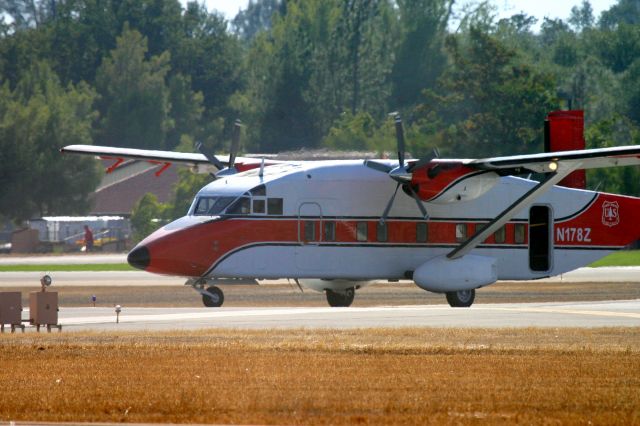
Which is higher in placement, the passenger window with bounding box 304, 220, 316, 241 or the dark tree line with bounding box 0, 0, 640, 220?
the dark tree line with bounding box 0, 0, 640, 220

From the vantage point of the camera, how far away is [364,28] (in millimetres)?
124438

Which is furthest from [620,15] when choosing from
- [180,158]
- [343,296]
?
[343,296]

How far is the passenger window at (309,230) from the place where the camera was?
35.3m

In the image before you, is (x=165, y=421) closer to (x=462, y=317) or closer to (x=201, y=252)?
(x=462, y=317)

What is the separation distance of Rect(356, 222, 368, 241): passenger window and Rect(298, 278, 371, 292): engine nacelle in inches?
61.4

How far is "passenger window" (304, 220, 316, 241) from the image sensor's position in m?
35.3

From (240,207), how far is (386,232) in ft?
13.3

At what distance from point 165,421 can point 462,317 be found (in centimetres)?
1484

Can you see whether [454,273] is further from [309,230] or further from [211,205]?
[211,205]

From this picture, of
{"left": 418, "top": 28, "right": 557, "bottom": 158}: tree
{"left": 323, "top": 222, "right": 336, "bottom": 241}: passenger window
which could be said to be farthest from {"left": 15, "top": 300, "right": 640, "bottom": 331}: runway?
{"left": 418, "top": 28, "right": 557, "bottom": 158}: tree

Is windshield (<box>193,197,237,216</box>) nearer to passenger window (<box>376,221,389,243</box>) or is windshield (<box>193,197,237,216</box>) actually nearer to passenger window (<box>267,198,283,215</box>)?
passenger window (<box>267,198,283,215</box>)

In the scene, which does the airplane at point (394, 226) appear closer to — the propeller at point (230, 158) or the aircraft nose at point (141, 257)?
the aircraft nose at point (141, 257)

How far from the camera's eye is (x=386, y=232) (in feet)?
118

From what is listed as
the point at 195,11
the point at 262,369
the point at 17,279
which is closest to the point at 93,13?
the point at 195,11
